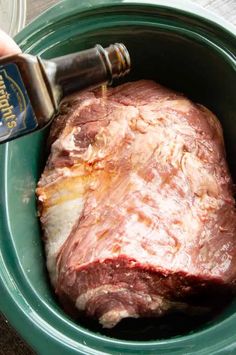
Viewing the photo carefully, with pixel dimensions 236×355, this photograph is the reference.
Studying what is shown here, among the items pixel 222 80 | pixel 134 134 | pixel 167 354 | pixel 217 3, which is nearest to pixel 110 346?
pixel 167 354

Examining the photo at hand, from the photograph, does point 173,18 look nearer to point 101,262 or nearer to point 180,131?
point 180,131

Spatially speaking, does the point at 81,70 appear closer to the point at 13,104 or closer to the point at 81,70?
the point at 81,70

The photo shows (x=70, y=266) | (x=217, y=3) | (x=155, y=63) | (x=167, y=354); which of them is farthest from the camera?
(x=217, y=3)

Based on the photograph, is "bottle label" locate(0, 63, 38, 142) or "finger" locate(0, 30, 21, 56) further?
"finger" locate(0, 30, 21, 56)

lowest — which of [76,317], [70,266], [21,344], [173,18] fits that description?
[21,344]

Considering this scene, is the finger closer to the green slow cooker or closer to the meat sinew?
the green slow cooker

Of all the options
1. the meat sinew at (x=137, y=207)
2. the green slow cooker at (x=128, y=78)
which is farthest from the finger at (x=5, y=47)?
the meat sinew at (x=137, y=207)

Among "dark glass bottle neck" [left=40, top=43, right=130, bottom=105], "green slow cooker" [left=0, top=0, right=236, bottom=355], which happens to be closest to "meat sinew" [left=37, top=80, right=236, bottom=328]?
"green slow cooker" [left=0, top=0, right=236, bottom=355]

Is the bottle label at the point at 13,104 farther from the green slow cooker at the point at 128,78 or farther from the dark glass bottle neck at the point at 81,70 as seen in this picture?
the green slow cooker at the point at 128,78
